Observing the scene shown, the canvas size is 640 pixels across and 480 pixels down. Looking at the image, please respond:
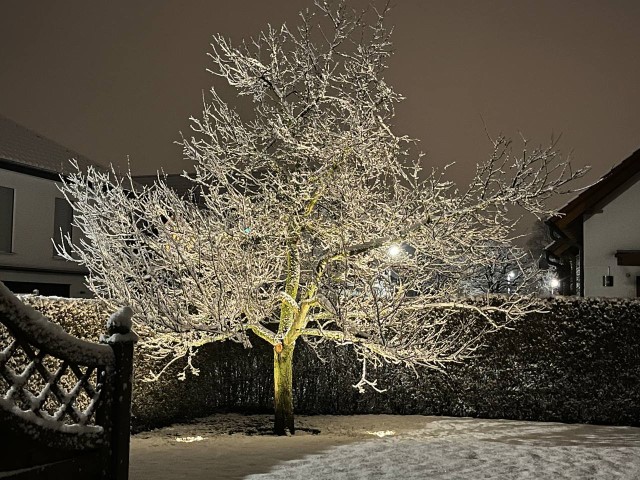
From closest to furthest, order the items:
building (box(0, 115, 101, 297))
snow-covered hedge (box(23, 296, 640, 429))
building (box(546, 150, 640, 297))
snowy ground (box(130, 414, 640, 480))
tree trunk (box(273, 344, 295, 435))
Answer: snowy ground (box(130, 414, 640, 480)) → tree trunk (box(273, 344, 295, 435)) → snow-covered hedge (box(23, 296, 640, 429)) → building (box(546, 150, 640, 297)) → building (box(0, 115, 101, 297))

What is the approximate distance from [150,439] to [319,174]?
463 centimetres

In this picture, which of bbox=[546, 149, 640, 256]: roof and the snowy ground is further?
bbox=[546, 149, 640, 256]: roof

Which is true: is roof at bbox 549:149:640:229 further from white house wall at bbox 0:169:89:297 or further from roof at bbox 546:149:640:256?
white house wall at bbox 0:169:89:297

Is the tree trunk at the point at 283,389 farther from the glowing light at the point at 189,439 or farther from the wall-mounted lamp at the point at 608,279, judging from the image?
the wall-mounted lamp at the point at 608,279

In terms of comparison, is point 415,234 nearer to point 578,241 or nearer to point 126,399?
point 126,399

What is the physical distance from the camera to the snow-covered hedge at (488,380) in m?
13.0

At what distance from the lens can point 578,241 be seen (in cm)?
1859

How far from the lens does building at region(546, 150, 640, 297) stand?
17.0 meters

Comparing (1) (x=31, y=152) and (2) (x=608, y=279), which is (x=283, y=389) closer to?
(2) (x=608, y=279)

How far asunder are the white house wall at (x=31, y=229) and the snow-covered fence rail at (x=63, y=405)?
16482 millimetres

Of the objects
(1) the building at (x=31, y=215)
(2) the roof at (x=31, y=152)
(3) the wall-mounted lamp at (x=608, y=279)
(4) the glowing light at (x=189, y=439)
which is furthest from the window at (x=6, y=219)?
(3) the wall-mounted lamp at (x=608, y=279)

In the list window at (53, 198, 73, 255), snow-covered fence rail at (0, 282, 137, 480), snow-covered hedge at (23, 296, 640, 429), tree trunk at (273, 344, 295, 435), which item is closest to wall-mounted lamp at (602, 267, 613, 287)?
snow-covered hedge at (23, 296, 640, 429)

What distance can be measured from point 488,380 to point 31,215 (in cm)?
1418

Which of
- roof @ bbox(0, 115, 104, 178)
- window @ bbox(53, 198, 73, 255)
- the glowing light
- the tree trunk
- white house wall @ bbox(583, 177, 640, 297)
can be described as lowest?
the glowing light
